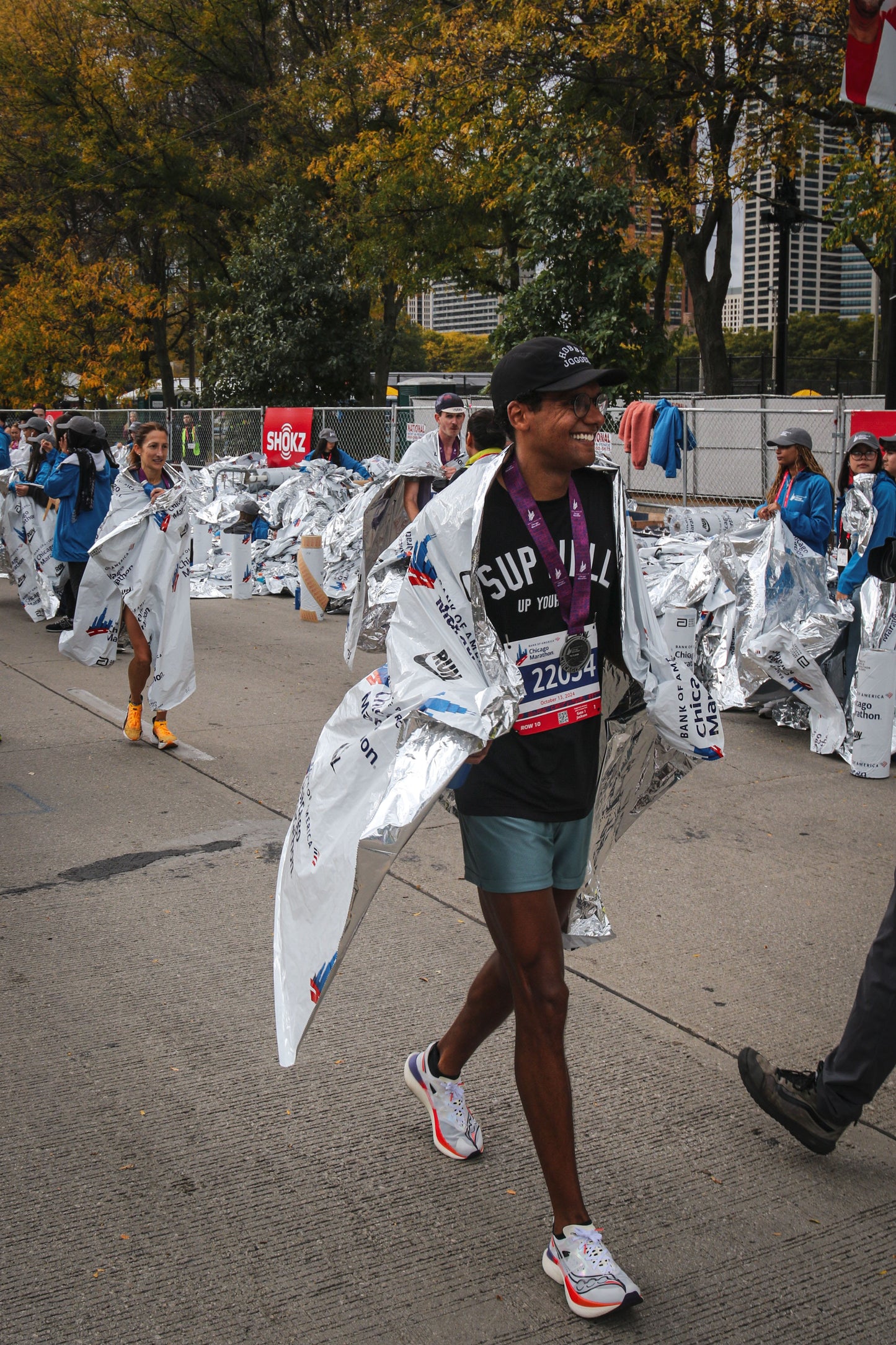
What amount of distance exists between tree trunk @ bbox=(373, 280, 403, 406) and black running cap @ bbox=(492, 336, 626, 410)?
82.3 feet

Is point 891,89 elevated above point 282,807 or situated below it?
above

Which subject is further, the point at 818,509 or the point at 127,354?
the point at 127,354

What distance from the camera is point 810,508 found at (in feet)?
26.7

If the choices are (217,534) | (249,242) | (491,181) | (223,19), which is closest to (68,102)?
(223,19)


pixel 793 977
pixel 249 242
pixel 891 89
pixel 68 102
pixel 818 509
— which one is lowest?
pixel 793 977

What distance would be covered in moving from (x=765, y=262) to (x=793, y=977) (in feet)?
392

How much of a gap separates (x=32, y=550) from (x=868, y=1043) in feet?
35.0

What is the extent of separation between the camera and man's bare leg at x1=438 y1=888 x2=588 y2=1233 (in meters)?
2.65

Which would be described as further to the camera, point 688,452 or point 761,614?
point 688,452

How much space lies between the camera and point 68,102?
32562 mm

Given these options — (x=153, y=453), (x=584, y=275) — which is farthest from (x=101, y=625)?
(x=584, y=275)

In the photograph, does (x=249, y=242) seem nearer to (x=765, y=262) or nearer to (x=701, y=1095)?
(x=701, y=1095)

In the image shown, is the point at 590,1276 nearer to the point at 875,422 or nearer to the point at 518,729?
the point at 518,729

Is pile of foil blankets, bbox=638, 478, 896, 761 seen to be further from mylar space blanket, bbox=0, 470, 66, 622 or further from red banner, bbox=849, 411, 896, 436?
mylar space blanket, bbox=0, 470, 66, 622
